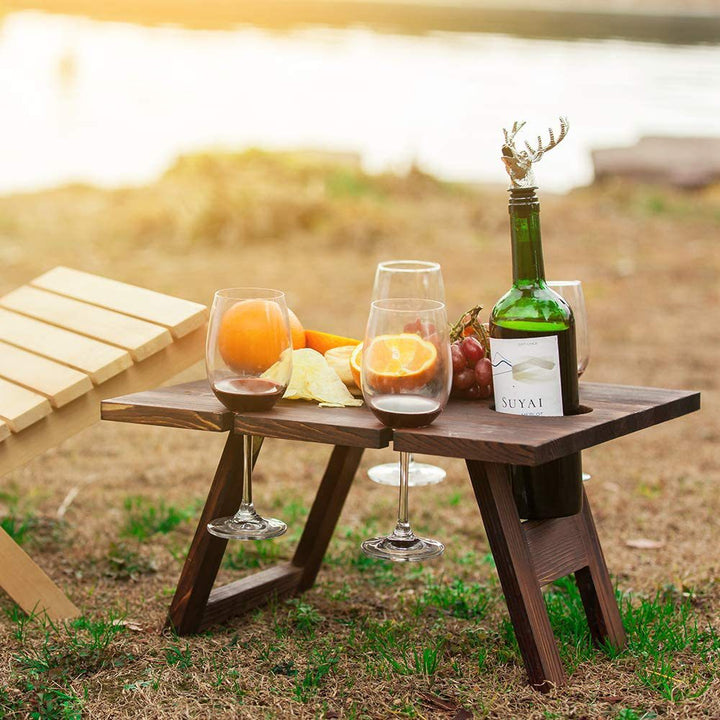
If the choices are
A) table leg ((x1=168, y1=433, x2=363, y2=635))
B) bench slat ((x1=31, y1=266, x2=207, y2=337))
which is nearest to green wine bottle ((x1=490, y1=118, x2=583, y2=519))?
table leg ((x1=168, y1=433, x2=363, y2=635))

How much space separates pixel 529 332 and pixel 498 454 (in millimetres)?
315

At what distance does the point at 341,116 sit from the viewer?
18.2 meters

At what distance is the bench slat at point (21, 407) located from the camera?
8.61 ft

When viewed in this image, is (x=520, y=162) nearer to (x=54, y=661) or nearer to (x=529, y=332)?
(x=529, y=332)

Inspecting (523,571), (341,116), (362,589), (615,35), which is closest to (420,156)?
(341,116)

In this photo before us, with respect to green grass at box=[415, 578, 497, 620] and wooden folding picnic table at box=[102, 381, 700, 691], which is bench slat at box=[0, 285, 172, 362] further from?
green grass at box=[415, 578, 497, 620]

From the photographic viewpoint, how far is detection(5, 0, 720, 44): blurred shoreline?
127 feet

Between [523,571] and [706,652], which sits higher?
[523,571]

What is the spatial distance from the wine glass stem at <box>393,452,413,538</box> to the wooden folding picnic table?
20 centimetres

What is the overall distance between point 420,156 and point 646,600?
8769 mm

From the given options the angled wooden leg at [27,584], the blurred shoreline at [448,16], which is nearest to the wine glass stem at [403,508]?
the angled wooden leg at [27,584]

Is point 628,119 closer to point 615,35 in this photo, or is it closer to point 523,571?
point 523,571

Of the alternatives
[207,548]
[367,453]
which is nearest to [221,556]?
[207,548]

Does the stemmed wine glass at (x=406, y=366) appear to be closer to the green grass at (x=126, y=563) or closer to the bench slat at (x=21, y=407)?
the bench slat at (x=21, y=407)
